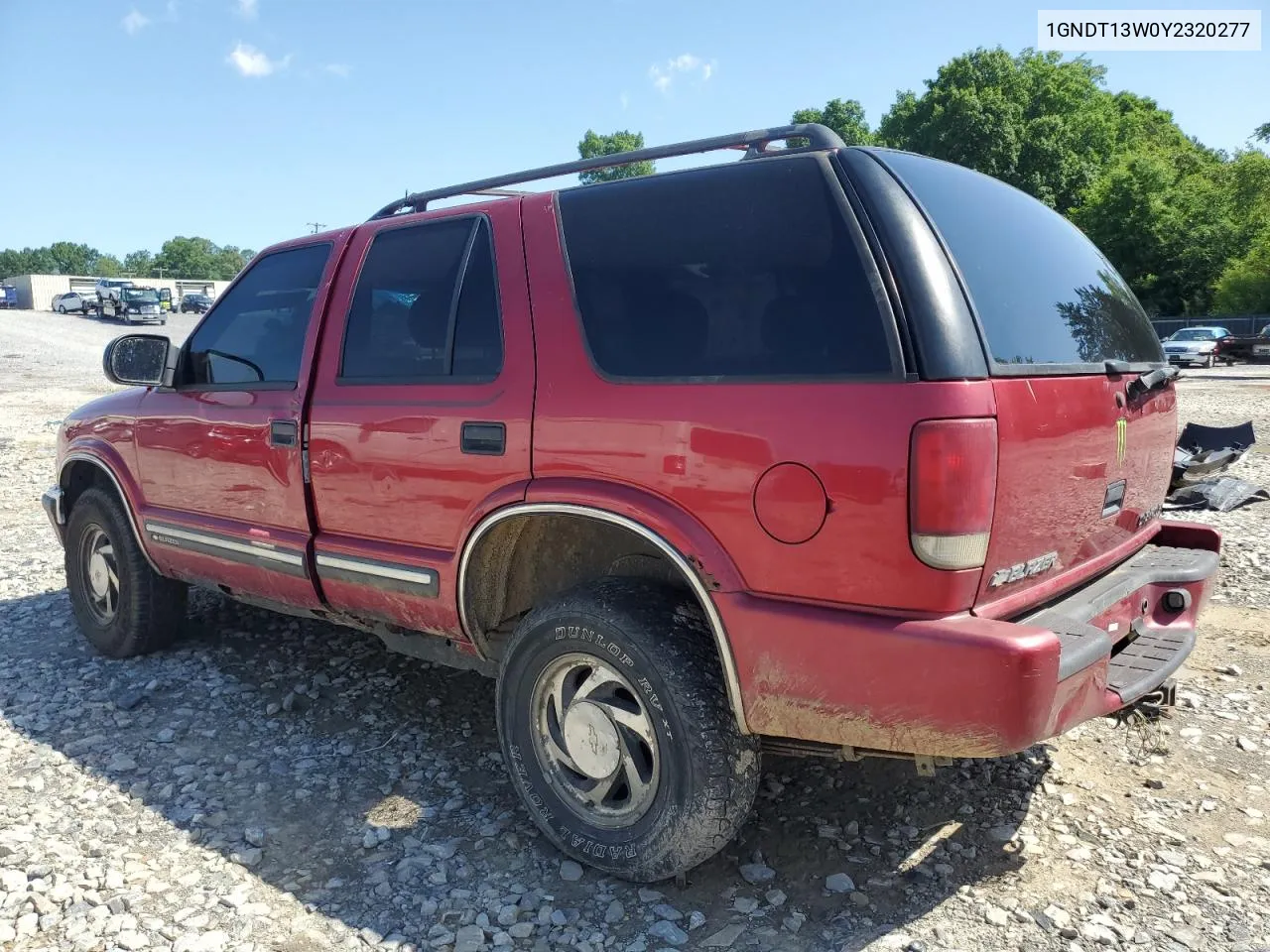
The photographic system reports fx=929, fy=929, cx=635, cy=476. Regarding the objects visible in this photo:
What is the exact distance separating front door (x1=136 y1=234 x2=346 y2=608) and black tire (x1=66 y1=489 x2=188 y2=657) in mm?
278

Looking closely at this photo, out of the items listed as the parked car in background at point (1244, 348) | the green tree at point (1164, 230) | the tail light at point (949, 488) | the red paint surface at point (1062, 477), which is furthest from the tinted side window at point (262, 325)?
the green tree at point (1164, 230)

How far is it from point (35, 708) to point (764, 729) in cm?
345

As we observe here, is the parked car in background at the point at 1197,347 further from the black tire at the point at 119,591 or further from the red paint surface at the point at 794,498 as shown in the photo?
the black tire at the point at 119,591

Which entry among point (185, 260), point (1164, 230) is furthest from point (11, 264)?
point (1164, 230)

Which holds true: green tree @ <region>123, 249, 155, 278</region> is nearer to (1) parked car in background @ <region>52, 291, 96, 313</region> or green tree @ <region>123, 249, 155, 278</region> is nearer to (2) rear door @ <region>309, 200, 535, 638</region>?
(1) parked car in background @ <region>52, 291, 96, 313</region>

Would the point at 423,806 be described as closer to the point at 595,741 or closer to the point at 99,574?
the point at 595,741

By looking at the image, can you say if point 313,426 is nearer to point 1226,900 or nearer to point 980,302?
point 980,302

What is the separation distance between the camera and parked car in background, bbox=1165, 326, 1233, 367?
2728cm

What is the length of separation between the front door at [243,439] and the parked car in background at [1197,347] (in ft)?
91.9

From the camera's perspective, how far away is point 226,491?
3816 millimetres

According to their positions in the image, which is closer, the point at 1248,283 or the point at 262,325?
the point at 262,325

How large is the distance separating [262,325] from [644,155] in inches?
74.8

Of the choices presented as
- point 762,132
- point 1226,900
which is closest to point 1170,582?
point 1226,900

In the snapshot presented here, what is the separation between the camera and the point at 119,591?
4.57 m
